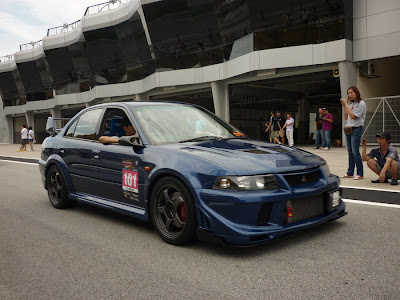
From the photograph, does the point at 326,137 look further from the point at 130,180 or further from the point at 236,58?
the point at 130,180

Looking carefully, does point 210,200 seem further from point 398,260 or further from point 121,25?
point 121,25

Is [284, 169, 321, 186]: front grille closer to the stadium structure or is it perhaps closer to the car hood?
the car hood

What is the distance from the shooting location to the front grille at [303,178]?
11.6 ft

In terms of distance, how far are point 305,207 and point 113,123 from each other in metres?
2.67

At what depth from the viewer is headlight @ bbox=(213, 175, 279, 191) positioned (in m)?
3.39

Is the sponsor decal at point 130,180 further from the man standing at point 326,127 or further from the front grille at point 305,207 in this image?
the man standing at point 326,127

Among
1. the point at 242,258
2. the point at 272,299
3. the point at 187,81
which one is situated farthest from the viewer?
the point at 187,81

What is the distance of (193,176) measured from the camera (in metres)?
3.56

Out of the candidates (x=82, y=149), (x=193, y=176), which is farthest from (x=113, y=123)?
(x=193, y=176)

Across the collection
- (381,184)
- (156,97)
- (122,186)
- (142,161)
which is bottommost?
(381,184)

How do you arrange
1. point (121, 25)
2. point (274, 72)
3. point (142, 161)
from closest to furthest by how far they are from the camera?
1. point (142, 161)
2. point (274, 72)
3. point (121, 25)

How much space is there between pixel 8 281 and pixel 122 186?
158 cm

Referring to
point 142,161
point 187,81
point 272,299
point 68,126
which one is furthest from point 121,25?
point 272,299

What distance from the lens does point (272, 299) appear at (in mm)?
2604
